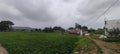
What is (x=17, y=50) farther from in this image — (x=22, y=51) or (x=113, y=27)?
Answer: (x=113, y=27)

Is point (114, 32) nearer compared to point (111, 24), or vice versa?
point (114, 32)

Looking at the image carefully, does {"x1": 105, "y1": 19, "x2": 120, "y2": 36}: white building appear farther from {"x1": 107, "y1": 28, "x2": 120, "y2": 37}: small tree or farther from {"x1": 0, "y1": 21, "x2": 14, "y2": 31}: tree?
{"x1": 0, "y1": 21, "x2": 14, "y2": 31}: tree

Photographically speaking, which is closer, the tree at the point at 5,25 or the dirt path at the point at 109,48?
the dirt path at the point at 109,48

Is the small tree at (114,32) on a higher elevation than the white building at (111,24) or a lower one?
lower

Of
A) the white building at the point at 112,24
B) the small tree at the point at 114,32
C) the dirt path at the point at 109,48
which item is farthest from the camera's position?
the white building at the point at 112,24

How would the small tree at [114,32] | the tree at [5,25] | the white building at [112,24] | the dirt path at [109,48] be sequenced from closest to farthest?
the dirt path at [109,48] < the small tree at [114,32] < the white building at [112,24] < the tree at [5,25]

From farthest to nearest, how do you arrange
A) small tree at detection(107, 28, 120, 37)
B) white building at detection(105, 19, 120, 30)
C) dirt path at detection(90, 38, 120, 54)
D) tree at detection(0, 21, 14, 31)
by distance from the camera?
tree at detection(0, 21, 14, 31) < white building at detection(105, 19, 120, 30) < small tree at detection(107, 28, 120, 37) < dirt path at detection(90, 38, 120, 54)

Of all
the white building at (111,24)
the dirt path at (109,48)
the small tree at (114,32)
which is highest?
the white building at (111,24)

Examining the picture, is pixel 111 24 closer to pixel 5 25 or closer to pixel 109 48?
pixel 109 48

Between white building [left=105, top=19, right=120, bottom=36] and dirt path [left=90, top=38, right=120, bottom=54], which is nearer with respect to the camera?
dirt path [left=90, top=38, right=120, bottom=54]

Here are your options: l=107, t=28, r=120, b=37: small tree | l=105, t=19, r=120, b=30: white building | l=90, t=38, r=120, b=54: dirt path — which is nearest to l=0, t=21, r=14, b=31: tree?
l=105, t=19, r=120, b=30: white building

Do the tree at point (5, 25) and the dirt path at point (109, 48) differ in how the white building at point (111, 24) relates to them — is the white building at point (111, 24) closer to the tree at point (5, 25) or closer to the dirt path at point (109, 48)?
the dirt path at point (109, 48)

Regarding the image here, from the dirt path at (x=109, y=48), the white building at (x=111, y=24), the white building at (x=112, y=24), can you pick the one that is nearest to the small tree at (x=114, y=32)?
the white building at (x=111, y=24)

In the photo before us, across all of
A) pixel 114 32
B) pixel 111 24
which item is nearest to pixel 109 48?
pixel 114 32
